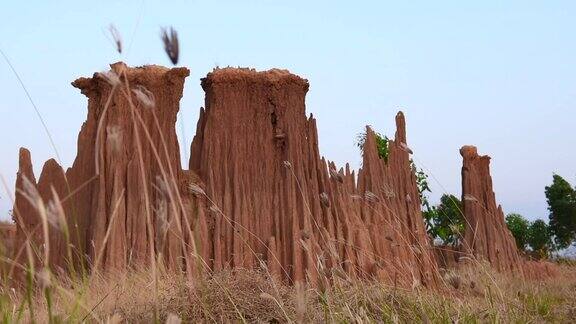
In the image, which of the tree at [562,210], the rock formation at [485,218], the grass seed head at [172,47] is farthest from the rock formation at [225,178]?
the tree at [562,210]

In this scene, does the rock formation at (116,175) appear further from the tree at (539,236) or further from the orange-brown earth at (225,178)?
the tree at (539,236)

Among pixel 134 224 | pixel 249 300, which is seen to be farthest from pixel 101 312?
pixel 134 224

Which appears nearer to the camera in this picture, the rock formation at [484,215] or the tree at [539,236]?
the rock formation at [484,215]

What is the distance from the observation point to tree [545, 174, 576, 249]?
1703 inches

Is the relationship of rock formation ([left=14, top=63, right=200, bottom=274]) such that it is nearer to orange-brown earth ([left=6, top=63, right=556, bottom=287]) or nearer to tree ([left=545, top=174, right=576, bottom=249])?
orange-brown earth ([left=6, top=63, right=556, bottom=287])

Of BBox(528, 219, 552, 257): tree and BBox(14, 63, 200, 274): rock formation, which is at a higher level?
BBox(14, 63, 200, 274): rock formation

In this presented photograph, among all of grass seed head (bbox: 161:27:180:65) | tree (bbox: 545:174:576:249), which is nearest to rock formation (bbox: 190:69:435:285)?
grass seed head (bbox: 161:27:180:65)

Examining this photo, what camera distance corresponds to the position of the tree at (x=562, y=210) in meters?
43.2

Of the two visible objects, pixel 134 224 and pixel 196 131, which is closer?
pixel 134 224

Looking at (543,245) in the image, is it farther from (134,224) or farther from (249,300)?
(249,300)

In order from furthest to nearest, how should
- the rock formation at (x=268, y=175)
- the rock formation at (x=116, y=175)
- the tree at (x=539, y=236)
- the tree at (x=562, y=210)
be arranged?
the tree at (x=539, y=236), the tree at (x=562, y=210), the rock formation at (x=268, y=175), the rock formation at (x=116, y=175)

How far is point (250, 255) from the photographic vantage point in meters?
19.7

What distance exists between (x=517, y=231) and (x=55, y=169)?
Result: 3214 centimetres

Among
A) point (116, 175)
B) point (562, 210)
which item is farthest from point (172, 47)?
point (562, 210)
